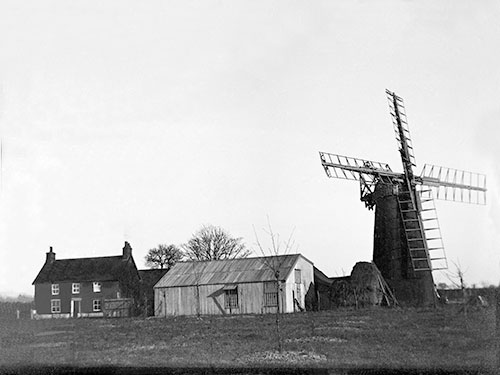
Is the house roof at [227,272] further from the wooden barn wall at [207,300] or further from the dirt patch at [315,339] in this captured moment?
the dirt patch at [315,339]

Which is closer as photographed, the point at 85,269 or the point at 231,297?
the point at 231,297

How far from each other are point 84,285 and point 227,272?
88.0ft

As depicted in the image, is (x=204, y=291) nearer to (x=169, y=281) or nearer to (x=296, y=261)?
(x=169, y=281)

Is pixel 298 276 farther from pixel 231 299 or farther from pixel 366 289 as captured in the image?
pixel 366 289

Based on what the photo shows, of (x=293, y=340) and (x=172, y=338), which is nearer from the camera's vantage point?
(x=293, y=340)

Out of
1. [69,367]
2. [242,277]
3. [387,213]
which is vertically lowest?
[69,367]

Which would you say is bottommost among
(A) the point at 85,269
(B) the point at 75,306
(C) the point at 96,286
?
(B) the point at 75,306

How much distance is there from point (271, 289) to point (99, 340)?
1496 centimetres

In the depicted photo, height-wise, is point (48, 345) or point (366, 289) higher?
point (366, 289)

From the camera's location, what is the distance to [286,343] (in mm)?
20578

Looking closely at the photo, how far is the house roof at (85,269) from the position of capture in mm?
62594

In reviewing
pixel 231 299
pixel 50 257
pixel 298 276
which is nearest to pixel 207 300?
pixel 231 299

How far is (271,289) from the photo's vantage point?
38344 millimetres

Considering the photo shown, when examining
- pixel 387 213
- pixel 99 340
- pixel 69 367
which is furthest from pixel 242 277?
pixel 69 367
